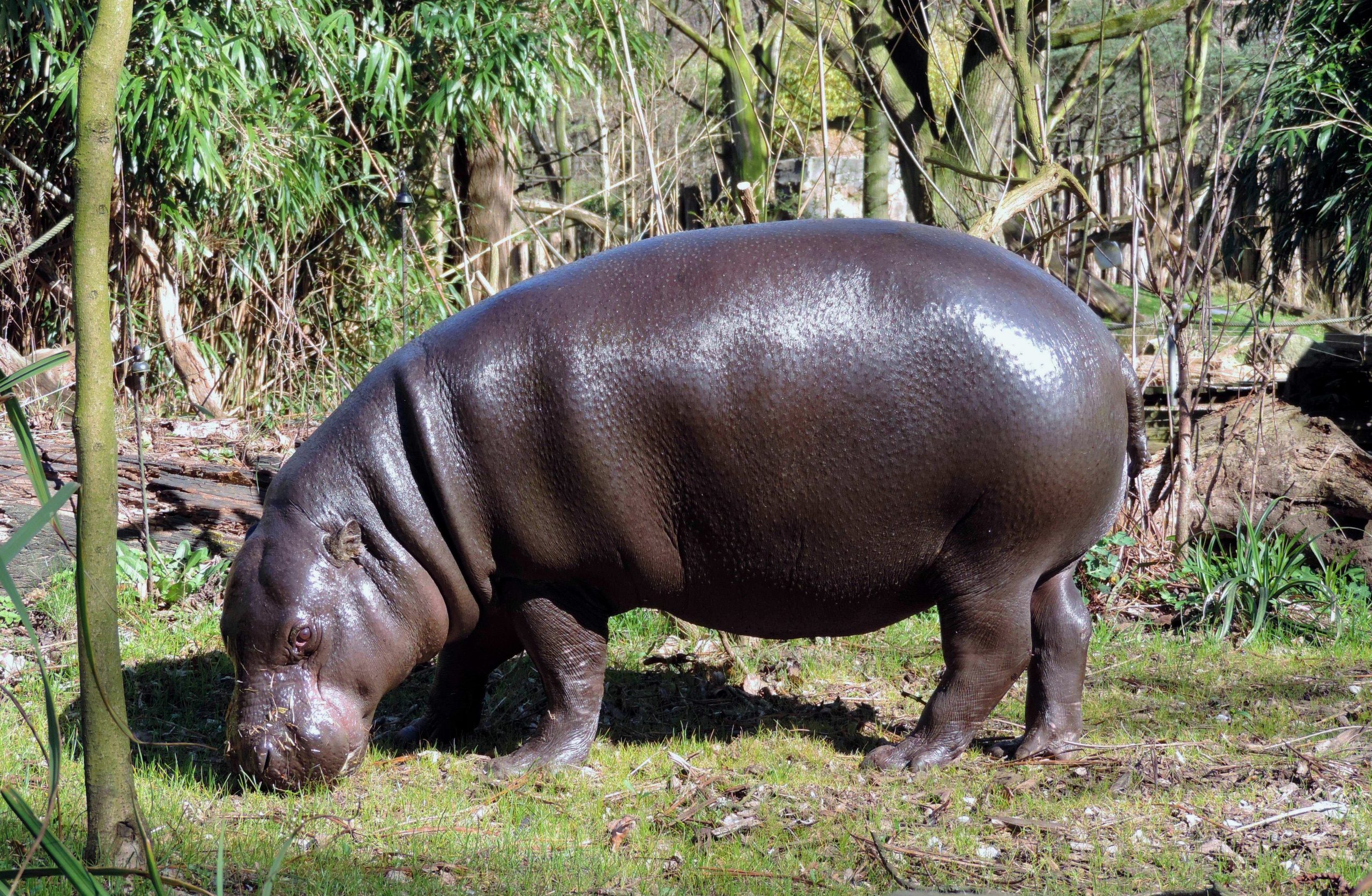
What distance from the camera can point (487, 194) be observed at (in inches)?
389

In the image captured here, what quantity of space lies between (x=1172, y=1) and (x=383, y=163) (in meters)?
6.59

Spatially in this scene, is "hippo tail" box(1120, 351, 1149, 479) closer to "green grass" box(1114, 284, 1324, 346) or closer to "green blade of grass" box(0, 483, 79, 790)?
"green grass" box(1114, 284, 1324, 346)

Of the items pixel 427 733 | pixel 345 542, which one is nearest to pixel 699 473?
pixel 345 542

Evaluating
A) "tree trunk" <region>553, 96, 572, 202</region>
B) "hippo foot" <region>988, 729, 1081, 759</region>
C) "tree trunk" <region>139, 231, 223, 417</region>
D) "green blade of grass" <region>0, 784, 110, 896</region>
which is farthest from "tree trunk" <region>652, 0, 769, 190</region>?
"green blade of grass" <region>0, 784, 110, 896</region>

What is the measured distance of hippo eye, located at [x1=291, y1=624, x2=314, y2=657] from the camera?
3.57m

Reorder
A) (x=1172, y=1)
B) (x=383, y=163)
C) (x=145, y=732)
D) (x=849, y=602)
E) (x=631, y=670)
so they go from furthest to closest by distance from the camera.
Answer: (x=1172, y=1), (x=383, y=163), (x=631, y=670), (x=145, y=732), (x=849, y=602)

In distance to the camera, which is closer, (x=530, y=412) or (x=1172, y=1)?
(x=530, y=412)

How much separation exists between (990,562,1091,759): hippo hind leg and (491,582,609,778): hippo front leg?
1.35 meters

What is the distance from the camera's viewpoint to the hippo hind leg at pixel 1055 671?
3.96 m

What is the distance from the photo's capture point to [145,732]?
14.0 feet

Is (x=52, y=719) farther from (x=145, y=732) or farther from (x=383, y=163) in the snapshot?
(x=383, y=163)

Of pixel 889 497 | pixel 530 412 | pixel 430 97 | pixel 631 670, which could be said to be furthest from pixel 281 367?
pixel 889 497

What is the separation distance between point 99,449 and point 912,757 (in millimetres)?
2568

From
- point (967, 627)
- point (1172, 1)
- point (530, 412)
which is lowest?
point (967, 627)
